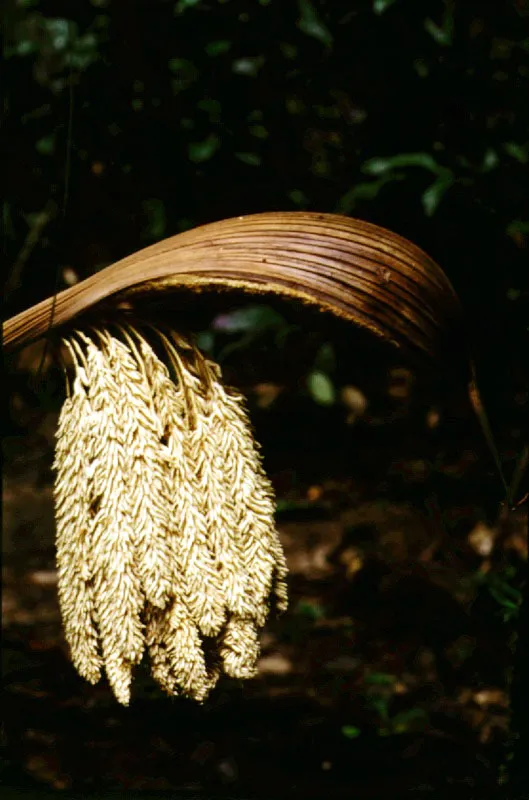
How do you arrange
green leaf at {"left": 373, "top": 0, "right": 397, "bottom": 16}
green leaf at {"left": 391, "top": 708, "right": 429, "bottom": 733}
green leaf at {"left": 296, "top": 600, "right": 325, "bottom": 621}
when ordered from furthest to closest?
green leaf at {"left": 296, "top": 600, "right": 325, "bottom": 621}
green leaf at {"left": 391, "top": 708, "right": 429, "bottom": 733}
green leaf at {"left": 373, "top": 0, "right": 397, "bottom": 16}

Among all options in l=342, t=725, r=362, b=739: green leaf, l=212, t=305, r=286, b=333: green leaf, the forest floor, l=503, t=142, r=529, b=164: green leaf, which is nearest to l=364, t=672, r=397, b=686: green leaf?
the forest floor

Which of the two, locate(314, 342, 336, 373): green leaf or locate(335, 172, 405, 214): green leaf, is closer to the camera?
locate(335, 172, 405, 214): green leaf

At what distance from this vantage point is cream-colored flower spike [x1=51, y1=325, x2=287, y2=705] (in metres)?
0.59

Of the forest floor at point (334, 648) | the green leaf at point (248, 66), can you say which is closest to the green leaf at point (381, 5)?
the green leaf at point (248, 66)

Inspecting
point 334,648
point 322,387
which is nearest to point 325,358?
point 322,387

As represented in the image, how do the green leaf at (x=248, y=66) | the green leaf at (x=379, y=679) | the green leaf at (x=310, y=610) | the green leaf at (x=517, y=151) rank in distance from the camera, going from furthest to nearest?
the green leaf at (x=310, y=610) < the green leaf at (x=379, y=679) < the green leaf at (x=517, y=151) < the green leaf at (x=248, y=66)

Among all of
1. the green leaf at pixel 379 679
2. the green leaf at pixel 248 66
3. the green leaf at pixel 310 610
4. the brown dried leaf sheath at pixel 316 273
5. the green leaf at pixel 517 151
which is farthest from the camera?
the green leaf at pixel 310 610

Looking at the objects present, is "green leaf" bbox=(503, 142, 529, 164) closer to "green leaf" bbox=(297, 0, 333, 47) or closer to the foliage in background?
the foliage in background

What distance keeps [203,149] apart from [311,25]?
0.24m

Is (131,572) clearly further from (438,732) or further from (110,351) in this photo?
(438,732)

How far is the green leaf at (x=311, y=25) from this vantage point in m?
1.23

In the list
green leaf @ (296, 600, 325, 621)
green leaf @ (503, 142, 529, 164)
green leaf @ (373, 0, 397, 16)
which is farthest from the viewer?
green leaf @ (296, 600, 325, 621)

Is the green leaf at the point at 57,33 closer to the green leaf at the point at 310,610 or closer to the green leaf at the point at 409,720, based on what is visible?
the green leaf at the point at 310,610

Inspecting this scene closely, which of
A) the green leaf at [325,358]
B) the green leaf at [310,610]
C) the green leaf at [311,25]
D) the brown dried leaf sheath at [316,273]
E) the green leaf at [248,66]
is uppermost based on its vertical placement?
the green leaf at [248,66]
